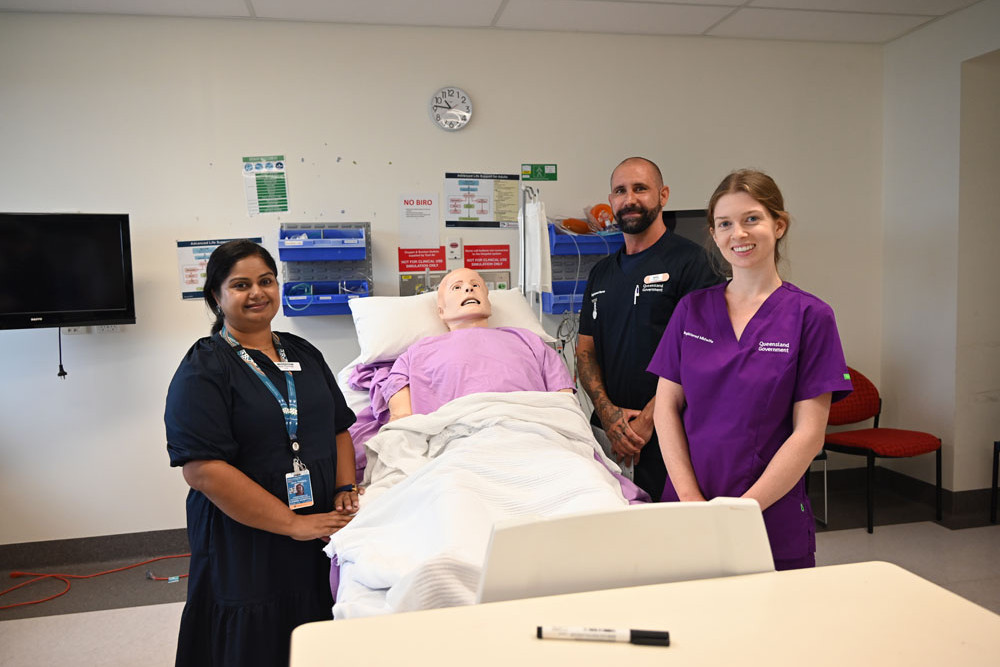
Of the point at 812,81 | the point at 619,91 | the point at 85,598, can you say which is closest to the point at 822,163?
the point at 812,81

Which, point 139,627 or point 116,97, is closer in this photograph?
point 139,627

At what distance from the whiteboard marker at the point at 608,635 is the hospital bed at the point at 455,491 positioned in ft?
0.56

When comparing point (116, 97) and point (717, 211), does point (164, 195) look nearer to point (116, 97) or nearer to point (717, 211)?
point (116, 97)

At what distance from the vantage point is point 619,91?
3.55 meters

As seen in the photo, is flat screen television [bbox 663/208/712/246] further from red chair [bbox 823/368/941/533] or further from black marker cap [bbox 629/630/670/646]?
black marker cap [bbox 629/630/670/646]

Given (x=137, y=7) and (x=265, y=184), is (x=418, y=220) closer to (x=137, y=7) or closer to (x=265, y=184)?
(x=265, y=184)

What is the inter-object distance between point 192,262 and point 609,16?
2336 millimetres

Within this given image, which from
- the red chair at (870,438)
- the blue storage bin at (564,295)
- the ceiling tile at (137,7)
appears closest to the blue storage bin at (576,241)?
the blue storage bin at (564,295)

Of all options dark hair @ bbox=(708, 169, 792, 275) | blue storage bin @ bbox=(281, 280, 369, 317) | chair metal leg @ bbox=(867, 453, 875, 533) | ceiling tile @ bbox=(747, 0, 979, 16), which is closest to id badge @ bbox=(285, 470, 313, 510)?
dark hair @ bbox=(708, 169, 792, 275)

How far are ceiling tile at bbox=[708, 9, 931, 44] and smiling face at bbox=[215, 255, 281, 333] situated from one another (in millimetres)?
2738

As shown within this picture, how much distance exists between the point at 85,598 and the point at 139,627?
1.40 feet

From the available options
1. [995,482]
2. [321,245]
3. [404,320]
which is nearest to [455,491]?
[404,320]

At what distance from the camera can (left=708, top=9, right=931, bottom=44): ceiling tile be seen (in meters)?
3.33

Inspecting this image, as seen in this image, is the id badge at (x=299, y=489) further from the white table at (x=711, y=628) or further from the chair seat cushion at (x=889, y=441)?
the chair seat cushion at (x=889, y=441)
